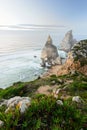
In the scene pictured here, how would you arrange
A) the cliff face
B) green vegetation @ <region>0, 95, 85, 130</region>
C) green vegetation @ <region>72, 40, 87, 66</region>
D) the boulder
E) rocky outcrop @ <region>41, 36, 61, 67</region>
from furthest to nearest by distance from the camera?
the boulder, rocky outcrop @ <region>41, 36, 61, 67</region>, green vegetation @ <region>72, 40, 87, 66</region>, the cliff face, green vegetation @ <region>0, 95, 85, 130</region>

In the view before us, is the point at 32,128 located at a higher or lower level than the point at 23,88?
higher

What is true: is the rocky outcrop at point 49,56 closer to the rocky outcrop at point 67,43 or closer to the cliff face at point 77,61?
the cliff face at point 77,61

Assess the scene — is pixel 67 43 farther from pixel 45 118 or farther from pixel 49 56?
pixel 45 118

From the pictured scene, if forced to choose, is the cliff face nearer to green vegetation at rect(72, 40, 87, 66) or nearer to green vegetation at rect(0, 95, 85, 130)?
green vegetation at rect(72, 40, 87, 66)

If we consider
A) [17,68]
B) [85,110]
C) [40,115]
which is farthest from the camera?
[17,68]

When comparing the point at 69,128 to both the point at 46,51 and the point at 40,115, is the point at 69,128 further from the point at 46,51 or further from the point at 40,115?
the point at 46,51

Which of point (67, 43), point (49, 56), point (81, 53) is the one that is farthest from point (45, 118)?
point (67, 43)

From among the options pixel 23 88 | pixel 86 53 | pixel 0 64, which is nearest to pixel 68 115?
pixel 23 88

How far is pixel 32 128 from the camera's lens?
712 centimetres

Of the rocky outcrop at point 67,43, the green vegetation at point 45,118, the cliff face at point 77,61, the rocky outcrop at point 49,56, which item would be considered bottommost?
the rocky outcrop at point 67,43

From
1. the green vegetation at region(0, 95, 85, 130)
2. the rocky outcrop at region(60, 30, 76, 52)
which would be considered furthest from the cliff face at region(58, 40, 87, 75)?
the rocky outcrop at region(60, 30, 76, 52)

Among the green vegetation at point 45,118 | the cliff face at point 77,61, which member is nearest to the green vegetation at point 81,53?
the cliff face at point 77,61

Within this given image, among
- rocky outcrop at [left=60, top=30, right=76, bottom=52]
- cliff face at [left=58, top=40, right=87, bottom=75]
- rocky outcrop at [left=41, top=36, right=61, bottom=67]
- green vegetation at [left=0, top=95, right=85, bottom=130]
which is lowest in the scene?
rocky outcrop at [left=60, top=30, right=76, bottom=52]

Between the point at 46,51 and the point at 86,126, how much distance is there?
2944 inches
